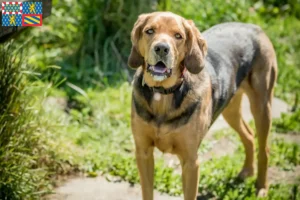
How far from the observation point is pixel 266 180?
6.50 m

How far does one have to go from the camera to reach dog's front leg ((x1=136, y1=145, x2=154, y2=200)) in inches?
214

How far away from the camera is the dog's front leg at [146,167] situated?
543 centimetres

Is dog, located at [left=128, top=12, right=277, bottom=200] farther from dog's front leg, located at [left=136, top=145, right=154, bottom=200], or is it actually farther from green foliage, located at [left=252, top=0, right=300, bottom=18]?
green foliage, located at [left=252, top=0, right=300, bottom=18]

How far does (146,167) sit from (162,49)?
115 centimetres

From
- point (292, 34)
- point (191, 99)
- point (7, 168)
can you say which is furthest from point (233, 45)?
point (292, 34)

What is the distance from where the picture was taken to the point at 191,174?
5.38 meters

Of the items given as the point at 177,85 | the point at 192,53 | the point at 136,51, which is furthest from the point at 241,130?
the point at 136,51

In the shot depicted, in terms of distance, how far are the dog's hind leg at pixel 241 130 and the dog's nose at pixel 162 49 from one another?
196 cm

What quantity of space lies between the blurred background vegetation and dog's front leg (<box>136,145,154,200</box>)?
807 mm

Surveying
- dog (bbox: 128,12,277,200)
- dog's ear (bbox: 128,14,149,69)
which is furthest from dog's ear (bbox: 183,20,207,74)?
dog's ear (bbox: 128,14,149,69)

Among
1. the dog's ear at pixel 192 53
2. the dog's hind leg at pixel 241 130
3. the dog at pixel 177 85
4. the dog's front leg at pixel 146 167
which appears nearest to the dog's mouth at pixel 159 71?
the dog at pixel 177 85

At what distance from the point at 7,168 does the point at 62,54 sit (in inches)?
135

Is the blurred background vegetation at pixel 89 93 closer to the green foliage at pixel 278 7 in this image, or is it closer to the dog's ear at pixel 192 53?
the green foliage at pixel 278 7

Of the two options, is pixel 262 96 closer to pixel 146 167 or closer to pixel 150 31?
pixel 146 167
